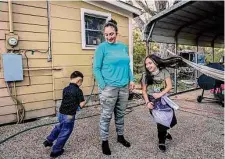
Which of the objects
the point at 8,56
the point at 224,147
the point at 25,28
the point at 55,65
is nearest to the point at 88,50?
the point at 55,65

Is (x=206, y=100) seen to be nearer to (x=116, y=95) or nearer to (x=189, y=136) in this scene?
(x=189, y=136)

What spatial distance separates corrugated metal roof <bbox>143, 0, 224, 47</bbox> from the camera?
4656 millimetres

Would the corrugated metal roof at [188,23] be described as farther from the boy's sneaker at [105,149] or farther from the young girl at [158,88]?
the boy's sneaker at [105,149]

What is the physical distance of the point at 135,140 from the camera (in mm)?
3254

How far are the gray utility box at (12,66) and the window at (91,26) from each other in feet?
5.24

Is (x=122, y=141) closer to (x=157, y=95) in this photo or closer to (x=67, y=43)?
(x=157, y=95)

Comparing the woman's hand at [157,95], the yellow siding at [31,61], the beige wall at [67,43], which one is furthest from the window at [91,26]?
the woman's hand at [157,95]

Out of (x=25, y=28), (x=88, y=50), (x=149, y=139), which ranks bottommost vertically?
(x=149, y=139)

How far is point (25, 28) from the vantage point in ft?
13.9

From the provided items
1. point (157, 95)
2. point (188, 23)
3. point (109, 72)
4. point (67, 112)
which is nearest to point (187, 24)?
point (188, 23)

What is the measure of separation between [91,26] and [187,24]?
2767 millimetres

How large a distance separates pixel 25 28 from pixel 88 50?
156cm

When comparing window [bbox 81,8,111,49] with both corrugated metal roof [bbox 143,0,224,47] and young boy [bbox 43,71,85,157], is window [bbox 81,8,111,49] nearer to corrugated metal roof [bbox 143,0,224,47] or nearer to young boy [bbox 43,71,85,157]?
corrugated metal roof [bbox 143,0,224,47]

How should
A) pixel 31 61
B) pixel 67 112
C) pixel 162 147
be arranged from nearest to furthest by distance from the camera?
pixel 67 112
pixel 162 147
pixel 31 61
